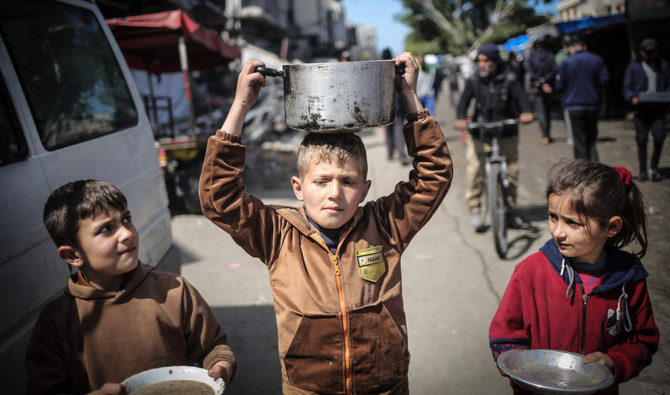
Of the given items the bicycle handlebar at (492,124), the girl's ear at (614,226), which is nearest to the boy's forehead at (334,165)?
the girl's ear at (614,226)

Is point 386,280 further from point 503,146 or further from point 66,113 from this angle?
point 503,146

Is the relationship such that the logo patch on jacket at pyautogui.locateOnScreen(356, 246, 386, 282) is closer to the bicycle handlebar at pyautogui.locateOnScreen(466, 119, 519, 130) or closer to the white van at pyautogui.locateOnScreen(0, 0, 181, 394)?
the white van at pyautogui.locateOnScreen(0, 0, 181, 394)

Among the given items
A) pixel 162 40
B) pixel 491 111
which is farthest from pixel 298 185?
pixel 162 40

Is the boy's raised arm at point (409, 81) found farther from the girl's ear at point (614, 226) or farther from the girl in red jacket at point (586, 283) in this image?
the girl's ear at point (614, 226)

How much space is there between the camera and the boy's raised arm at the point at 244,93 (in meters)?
1.62

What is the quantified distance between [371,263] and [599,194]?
864mm

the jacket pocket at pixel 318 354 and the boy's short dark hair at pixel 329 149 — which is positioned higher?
the boy's short dark hair at pixel 329 149

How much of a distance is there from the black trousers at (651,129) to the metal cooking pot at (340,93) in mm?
7040

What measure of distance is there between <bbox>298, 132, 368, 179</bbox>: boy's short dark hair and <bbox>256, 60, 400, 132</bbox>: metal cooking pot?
0.31ft

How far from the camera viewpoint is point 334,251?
178 cm

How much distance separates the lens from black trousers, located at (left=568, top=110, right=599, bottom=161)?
6.96 metres

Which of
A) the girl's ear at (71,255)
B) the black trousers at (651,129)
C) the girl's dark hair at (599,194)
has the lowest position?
the black trousers at (651,129)

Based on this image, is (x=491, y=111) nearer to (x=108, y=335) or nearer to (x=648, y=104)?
(x=648, y=104)

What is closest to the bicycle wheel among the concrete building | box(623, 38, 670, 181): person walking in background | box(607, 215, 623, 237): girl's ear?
box(607, 215, 623, 237): girl's ear
